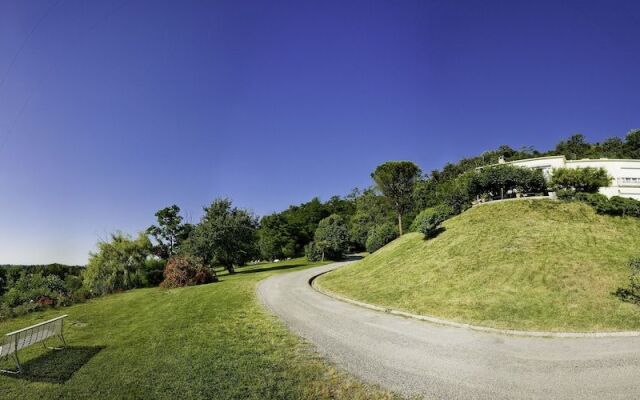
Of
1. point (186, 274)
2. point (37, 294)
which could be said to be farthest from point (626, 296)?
point (37, 294)

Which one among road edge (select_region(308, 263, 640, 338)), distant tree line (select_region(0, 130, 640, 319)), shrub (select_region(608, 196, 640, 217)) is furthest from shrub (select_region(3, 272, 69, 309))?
shrub (select_region(608, 196, 640, 217))

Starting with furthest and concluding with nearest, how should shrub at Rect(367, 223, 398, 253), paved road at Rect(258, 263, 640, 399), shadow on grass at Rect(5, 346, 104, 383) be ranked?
1. shrub at Rect(367, 223, 398, 253)
2. shadow on grass at Rect(5, 346, 104, 383)
3. paved road at Rect(258, 263, 640, 399)

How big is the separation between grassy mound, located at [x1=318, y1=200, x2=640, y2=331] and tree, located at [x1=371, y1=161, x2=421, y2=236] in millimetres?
20633

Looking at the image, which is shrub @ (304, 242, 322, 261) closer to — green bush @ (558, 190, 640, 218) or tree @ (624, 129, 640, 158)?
green bush @ (558, 190, 640, 218)

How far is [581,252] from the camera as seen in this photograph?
61.7 ft

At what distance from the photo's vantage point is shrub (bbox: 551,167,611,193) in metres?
30.5

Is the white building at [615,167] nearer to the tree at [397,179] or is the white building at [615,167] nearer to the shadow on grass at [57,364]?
the tree at [397,179]

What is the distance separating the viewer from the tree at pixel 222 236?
36562 mm

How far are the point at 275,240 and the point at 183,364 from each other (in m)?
48.7

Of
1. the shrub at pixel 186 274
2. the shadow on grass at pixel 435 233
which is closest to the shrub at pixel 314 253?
the shrub at pixel 186 274

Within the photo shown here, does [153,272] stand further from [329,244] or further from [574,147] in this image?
[574,147]

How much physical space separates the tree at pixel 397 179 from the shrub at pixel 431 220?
721 inches

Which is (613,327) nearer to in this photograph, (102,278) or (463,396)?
(463,396)

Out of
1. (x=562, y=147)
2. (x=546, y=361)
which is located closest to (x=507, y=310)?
(x=546, y=361)
